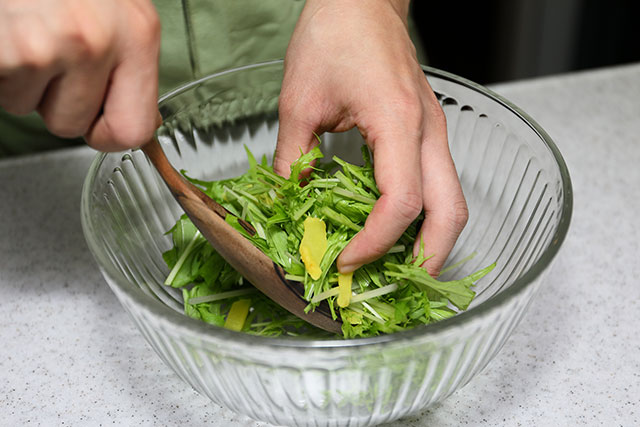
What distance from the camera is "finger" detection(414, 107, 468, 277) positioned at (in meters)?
0.90

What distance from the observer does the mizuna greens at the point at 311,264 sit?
0.89 metres

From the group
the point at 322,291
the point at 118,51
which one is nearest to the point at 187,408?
the point at 322,291

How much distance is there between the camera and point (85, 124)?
715mm

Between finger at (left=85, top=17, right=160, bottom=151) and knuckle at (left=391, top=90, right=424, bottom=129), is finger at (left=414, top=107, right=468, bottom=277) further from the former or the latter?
finger at (left=85, top=17, right=160, bottom=151)

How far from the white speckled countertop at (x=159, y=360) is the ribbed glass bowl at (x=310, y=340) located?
5.1 inches

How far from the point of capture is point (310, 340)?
0.69 meters

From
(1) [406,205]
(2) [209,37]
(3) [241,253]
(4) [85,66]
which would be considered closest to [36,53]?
(4) [85,66]

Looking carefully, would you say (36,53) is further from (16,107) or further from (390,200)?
(390,200)

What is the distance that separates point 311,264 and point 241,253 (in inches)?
3.8

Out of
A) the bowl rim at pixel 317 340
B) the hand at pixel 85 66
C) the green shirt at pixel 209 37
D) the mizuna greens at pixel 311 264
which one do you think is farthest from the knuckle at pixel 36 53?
the green shirt at pixel 209 37

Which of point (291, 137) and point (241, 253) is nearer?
point (241, 253)

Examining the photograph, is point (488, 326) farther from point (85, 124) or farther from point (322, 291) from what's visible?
point (85, 124)

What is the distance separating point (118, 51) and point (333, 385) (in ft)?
1.40

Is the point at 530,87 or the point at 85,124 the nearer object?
the point at 85,124
